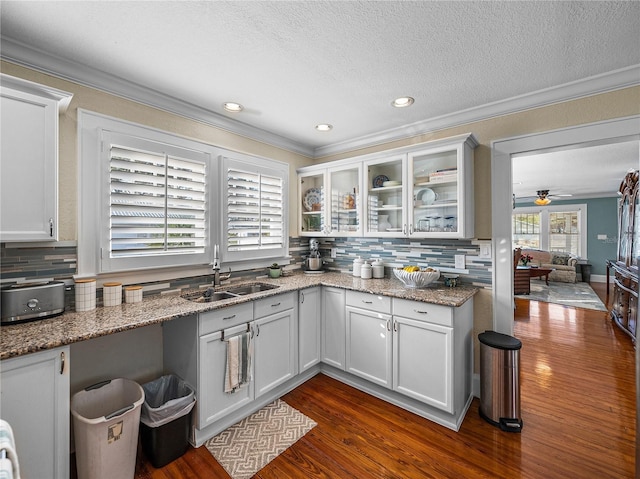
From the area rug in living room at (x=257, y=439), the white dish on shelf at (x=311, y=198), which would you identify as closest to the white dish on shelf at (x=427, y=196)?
the white dish on shelf at (x=311, y=198)

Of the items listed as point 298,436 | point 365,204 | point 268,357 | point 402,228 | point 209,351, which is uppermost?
point 365,204

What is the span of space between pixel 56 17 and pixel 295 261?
107 inches

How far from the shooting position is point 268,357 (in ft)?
8.09

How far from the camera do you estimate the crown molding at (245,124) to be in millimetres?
1817

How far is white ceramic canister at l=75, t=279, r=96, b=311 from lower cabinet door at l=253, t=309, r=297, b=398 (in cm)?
108

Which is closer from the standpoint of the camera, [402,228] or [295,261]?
[402,228]

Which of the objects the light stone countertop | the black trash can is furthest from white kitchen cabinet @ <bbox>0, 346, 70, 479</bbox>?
the black trash can

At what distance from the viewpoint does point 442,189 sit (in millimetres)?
2672

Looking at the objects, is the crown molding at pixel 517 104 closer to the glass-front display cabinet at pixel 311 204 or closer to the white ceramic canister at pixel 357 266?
the glass-front display cabinet at pixel 311 204

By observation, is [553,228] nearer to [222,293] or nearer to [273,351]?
[273,351]

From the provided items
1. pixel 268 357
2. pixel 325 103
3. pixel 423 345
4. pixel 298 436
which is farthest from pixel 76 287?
pixel 423 345

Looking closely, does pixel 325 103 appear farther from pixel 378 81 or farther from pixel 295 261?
pixel 295 261

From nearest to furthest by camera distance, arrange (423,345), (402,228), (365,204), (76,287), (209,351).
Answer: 1. (76,287)
2. (209,351)
3. (423,345)
4. (402,228)
5. (365,204)

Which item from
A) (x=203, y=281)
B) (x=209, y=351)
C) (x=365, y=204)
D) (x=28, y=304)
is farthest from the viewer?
(x=365, y=204)
